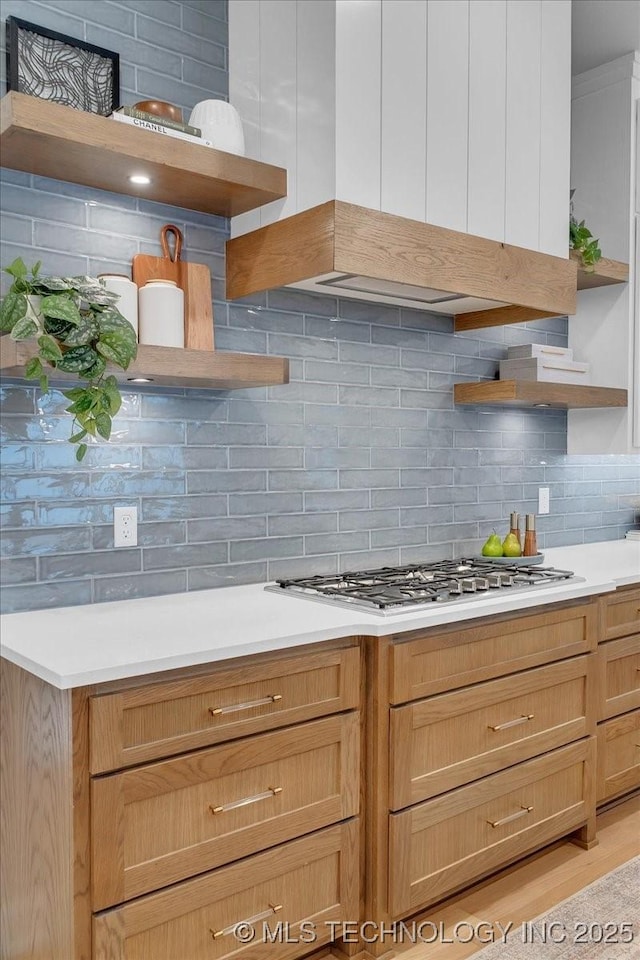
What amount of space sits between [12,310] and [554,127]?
193cm

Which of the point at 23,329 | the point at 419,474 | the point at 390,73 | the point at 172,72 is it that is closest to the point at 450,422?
the point at 419,474

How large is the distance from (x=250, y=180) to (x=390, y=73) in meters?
0.50

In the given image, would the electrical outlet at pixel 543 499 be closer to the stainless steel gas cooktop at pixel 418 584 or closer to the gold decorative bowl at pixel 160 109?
the stainless steel gas cooktop at pixel 418 584

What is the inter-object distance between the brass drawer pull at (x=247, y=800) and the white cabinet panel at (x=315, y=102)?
146cm

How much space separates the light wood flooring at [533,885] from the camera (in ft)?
6.98

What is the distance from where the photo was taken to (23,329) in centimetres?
172

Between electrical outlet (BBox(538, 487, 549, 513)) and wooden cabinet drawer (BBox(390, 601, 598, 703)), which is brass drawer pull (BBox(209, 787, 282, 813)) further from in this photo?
electrical outlet (BBox(538, 487, 549, 513))

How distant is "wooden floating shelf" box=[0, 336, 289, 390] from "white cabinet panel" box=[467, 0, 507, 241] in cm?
81

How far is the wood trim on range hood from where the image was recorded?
2105 mm

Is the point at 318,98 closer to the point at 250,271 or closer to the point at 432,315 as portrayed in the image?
the point at 250,271

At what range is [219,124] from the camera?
84.4 inches

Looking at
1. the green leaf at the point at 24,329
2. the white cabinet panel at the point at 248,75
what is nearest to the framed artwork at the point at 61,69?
the white cabinet panel at the point at 248,75

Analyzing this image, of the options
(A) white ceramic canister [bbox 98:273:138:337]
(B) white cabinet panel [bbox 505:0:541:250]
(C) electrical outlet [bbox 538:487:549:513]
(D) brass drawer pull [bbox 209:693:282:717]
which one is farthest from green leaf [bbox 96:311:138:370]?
(C) electrical outlet [bbox 538:487:549:513]

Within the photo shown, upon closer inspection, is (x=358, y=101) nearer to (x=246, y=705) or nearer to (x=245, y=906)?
(x=246, y=705)
